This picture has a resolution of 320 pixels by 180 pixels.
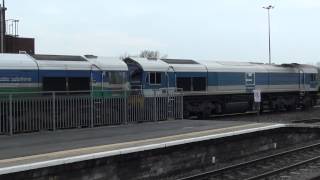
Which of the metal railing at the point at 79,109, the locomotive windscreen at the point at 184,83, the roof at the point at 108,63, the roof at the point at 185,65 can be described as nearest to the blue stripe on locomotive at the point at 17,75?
the roof at the point at 108,63

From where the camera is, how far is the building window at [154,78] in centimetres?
3183

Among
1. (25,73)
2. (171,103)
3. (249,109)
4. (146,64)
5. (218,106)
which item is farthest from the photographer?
(249,109)

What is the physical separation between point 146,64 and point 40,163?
21.4 meters

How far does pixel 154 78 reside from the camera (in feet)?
105

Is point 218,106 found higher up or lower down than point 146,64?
lower down

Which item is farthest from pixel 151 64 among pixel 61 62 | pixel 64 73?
pixel 64 73

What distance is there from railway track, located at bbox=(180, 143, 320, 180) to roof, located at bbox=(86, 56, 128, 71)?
36.8ft

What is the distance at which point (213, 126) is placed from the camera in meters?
19.9

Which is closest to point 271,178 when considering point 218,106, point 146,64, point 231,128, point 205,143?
point 205,143

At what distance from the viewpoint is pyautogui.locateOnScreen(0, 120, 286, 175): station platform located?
11.4 metres

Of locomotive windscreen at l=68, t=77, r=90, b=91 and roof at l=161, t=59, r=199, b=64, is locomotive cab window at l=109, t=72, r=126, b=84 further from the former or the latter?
roof at l=161, t=59, r=199, b=64

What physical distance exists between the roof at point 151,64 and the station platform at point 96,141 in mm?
10931

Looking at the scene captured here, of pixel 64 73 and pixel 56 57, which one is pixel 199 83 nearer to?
pixel 56 57

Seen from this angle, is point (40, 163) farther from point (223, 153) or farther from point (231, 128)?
point (231, 128)
